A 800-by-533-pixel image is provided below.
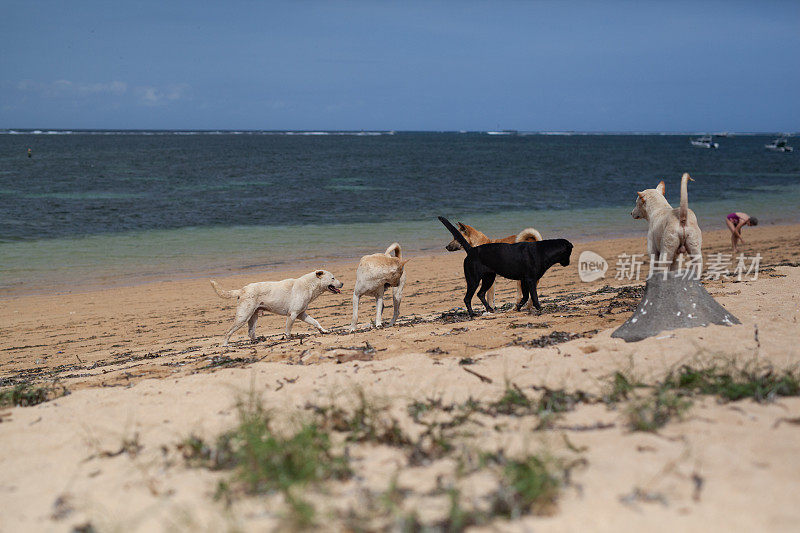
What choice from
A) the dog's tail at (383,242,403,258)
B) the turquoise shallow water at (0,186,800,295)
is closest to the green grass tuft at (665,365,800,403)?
the dog's tail at (383,242,403,258)

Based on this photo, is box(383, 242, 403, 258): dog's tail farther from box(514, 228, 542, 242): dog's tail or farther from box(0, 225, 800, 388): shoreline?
box(514, 228, 542, 242): dog's tail

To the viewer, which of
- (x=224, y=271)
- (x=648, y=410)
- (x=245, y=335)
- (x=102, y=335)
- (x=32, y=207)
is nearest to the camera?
(x=648, y=410)

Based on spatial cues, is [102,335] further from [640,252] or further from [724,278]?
[640,252]

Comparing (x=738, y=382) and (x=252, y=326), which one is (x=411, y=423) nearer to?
(x=738, y=382)

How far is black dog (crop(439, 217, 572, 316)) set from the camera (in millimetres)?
8453

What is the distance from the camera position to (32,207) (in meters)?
29.4

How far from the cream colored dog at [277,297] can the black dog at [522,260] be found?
215cm

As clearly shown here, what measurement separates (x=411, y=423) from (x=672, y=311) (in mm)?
3153

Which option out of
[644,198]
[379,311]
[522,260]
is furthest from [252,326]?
[644,198]

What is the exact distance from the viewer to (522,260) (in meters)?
8.48

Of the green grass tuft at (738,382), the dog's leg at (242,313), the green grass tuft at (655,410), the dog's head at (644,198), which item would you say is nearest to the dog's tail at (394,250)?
the dog's leg at (242,313)

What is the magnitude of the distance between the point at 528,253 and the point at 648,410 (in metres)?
4.57

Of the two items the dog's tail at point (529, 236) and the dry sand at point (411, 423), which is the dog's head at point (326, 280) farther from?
the dog's tail at point (529, 236)

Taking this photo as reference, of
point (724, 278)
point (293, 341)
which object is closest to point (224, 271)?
point (293, 341)
